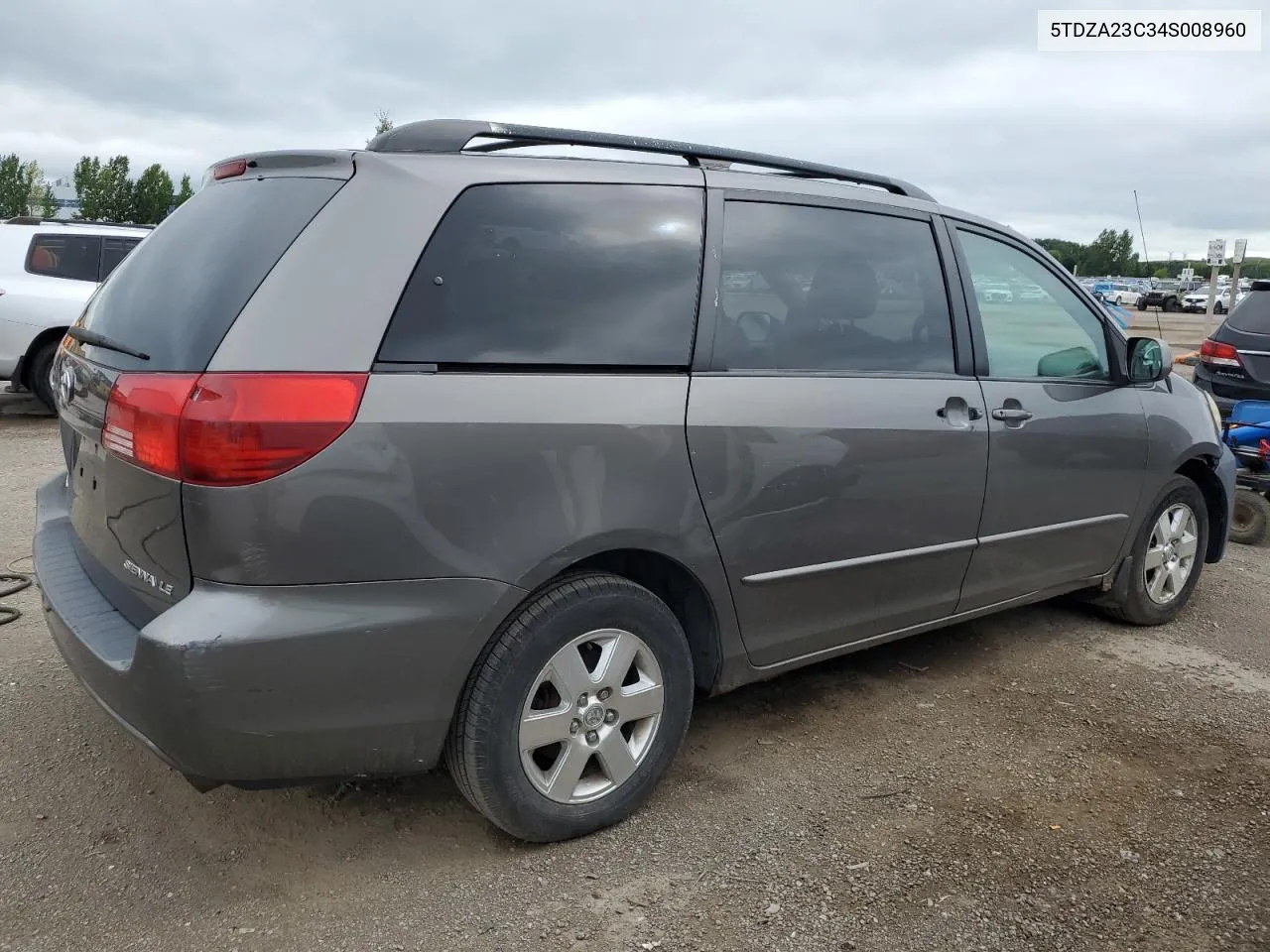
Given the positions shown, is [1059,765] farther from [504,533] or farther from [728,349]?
[504,533]

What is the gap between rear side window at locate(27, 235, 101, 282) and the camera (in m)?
9.25

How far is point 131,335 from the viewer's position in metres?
2.53

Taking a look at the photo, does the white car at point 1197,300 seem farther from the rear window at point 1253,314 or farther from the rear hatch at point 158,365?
the rear hatch at point 158,365

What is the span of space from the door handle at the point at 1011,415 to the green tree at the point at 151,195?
45685mm

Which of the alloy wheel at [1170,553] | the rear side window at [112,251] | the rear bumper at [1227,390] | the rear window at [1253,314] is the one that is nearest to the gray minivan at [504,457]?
the alloy wheel at [1170,553]

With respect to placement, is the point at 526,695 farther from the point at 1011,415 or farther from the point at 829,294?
the point at 1011,415

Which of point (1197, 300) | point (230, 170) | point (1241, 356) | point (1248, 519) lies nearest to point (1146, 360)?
point (1248, 519)

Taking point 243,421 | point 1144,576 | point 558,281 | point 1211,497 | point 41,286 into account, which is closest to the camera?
point 243,421

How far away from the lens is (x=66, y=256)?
9.41 meters

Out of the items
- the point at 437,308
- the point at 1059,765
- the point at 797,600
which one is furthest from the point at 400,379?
the point at 1059,765

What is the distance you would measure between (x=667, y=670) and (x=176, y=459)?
→ 4.37ft

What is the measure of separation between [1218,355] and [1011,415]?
5.23 meters

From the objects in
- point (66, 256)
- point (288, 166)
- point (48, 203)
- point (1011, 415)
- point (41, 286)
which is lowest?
point (1011, 415)

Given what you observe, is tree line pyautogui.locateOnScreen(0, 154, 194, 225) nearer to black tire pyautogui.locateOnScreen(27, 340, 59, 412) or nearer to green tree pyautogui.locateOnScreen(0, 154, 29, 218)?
green tree pyautogui.locateOnScreen(0, 154, 29, 218)
